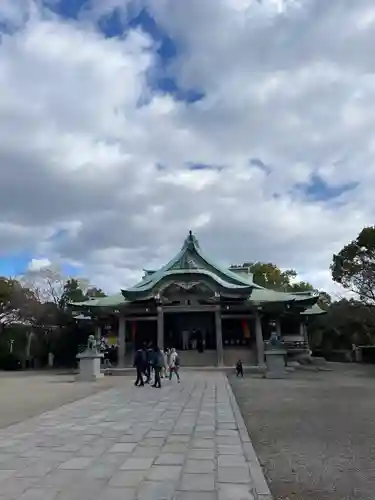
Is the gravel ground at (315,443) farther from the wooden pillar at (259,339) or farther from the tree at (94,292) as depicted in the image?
the tree at (94,292)

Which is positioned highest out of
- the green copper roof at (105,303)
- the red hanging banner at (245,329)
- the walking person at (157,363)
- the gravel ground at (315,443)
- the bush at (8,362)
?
the green copper roof at (105,303)

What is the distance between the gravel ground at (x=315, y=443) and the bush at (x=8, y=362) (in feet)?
101

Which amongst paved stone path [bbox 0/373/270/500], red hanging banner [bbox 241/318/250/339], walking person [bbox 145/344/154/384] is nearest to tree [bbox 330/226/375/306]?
red hanging banner [bbox 241/318/250/339]

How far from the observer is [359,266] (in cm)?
3309

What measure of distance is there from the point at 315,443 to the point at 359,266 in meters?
26.5

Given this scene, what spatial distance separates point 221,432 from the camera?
30.5 ft

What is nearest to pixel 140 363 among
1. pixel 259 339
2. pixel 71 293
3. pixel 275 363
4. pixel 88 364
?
pixel 88 364

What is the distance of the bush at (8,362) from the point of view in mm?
41656

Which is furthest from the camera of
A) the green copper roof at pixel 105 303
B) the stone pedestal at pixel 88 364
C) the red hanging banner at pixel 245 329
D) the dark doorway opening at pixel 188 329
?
the dark doorway opening at pixel 188 329

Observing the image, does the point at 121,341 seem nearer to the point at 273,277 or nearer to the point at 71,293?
the point at 71,293

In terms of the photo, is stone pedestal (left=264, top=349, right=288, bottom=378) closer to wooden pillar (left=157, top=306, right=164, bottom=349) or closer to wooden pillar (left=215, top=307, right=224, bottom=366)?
wooden pillar (left=215, top=307, right=224, bottom=366)

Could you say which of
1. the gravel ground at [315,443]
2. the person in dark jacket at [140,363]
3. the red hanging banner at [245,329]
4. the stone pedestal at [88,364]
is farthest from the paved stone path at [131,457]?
the red hanging banner at [245,329]

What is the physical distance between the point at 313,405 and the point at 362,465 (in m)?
7.27

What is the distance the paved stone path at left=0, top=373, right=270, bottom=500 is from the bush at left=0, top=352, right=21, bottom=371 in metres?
31.8
